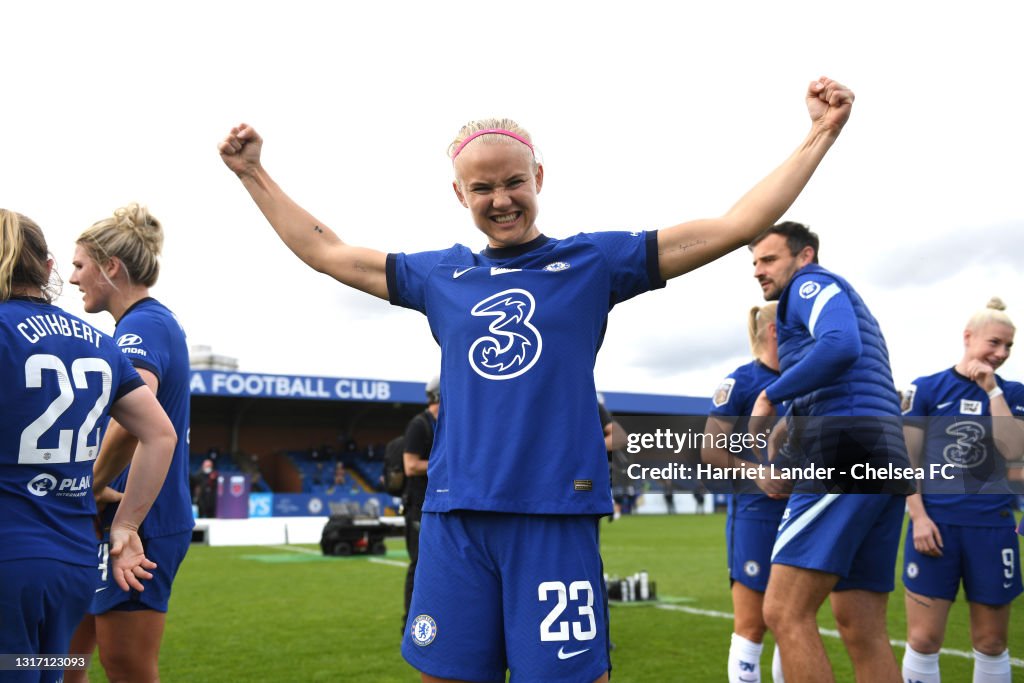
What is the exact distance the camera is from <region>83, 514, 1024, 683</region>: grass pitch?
6.54 meters

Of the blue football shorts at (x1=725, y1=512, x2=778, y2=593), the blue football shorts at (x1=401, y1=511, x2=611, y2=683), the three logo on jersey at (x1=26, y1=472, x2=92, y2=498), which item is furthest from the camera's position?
the blue football shorts at (x1=725, y1=512, x2=778, y2=593)

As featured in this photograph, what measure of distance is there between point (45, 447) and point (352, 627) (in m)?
6.41

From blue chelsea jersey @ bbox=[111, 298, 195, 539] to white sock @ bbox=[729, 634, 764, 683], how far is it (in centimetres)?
300

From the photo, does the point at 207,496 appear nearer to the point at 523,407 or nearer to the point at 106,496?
the point at 106,496

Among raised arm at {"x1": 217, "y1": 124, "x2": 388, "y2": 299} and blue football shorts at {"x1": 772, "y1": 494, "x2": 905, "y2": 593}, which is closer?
raised arm at {"x1": 217, "y1": 124, "x2": 388, "y2": 299}

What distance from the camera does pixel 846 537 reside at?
3.72m

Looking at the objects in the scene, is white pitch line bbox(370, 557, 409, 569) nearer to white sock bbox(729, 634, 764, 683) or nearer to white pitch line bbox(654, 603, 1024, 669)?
white pitch line bbox(654, 603, 1024, 669)

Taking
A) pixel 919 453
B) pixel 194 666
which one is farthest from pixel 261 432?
pixel 919 453

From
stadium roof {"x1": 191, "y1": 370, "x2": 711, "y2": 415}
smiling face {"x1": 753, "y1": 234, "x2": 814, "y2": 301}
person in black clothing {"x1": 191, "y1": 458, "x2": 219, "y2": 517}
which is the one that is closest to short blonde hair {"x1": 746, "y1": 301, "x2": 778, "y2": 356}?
smiling face {"x1": 753, "y1": 234, "x2": 814, "y2": 301}

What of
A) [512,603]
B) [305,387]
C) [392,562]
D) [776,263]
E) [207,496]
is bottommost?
[392,562]

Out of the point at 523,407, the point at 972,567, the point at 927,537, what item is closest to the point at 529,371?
the point at 523,407

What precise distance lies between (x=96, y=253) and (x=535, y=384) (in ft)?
7.13

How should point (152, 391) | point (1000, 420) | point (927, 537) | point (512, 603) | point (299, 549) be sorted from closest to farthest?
point (512, 603), point (152, 391), point (927, 537), point (1000, 420), point (299, 549)

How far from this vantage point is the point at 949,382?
538 centimetres
